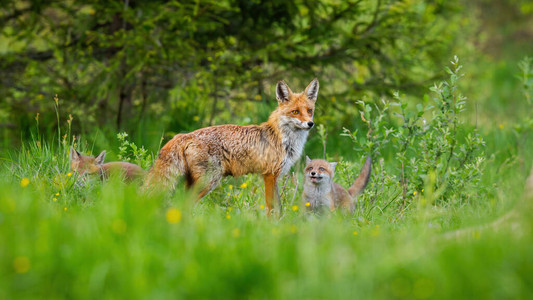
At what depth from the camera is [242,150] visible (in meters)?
5.80

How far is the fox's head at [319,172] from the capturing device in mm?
6012

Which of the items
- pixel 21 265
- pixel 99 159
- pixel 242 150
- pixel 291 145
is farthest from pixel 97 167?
pixel 21 265

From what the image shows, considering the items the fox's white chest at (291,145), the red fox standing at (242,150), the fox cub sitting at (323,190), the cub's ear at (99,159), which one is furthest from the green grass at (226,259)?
the cub's ear at (99,159)

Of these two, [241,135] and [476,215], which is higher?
[241,135]

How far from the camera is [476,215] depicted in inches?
181

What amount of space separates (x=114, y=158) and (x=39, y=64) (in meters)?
2.54

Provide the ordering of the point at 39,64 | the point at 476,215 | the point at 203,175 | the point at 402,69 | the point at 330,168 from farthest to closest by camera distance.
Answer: the point at 402,69
the point at 39,64
the point at 330,168
the point at 203,175
the point at 476,215

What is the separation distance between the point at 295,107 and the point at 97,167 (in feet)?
8.47

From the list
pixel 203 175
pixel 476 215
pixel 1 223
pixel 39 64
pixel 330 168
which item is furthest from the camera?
pixel 39 64

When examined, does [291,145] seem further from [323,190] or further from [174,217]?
[174,217]

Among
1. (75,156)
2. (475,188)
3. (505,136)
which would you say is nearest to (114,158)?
(75,156)

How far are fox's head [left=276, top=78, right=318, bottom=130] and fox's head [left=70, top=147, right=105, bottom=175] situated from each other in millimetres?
2390

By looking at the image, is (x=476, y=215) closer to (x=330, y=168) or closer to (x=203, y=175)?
(x=330, y=168)

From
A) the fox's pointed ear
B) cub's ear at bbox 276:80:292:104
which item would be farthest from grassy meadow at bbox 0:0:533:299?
Answer: cub's ear at bbox 276:80:292:104
